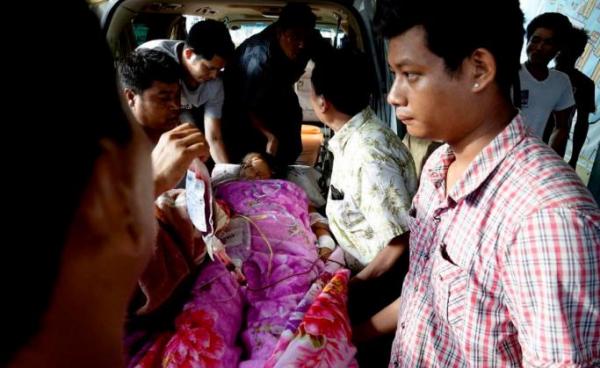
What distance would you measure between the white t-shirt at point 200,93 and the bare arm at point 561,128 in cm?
233

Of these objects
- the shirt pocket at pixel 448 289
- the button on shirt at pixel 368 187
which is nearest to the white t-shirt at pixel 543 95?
the button on shirt at pixel 368 187

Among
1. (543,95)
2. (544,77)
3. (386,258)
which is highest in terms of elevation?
(544,77)

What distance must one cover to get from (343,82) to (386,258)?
734 millimetres

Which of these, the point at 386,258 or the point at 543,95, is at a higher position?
the point at 543,95

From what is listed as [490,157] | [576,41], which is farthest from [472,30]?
[576,41]

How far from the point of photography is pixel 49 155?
30 centimetres

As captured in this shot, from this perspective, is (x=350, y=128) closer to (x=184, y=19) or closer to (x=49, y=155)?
(x=49, y=155)

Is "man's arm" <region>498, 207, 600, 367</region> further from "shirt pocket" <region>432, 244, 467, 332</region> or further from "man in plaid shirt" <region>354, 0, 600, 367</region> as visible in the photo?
"shirt pocket" <region>432, 244, 467, 332</region>

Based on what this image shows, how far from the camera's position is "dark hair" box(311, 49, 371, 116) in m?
1.81

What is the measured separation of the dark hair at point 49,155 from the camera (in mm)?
294

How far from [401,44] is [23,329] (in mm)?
978

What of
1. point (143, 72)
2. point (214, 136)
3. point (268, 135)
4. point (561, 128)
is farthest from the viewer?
point (561, 128)

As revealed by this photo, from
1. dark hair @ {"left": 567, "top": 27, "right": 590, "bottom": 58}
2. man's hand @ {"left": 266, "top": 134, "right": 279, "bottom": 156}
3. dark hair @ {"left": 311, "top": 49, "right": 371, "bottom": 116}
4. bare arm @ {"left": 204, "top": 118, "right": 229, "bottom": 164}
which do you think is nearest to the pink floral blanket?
dark hair @ {"left": 311, "top": 49, "right": 371, "bottom": 116}

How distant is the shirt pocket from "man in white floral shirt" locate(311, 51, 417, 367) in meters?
0.49
